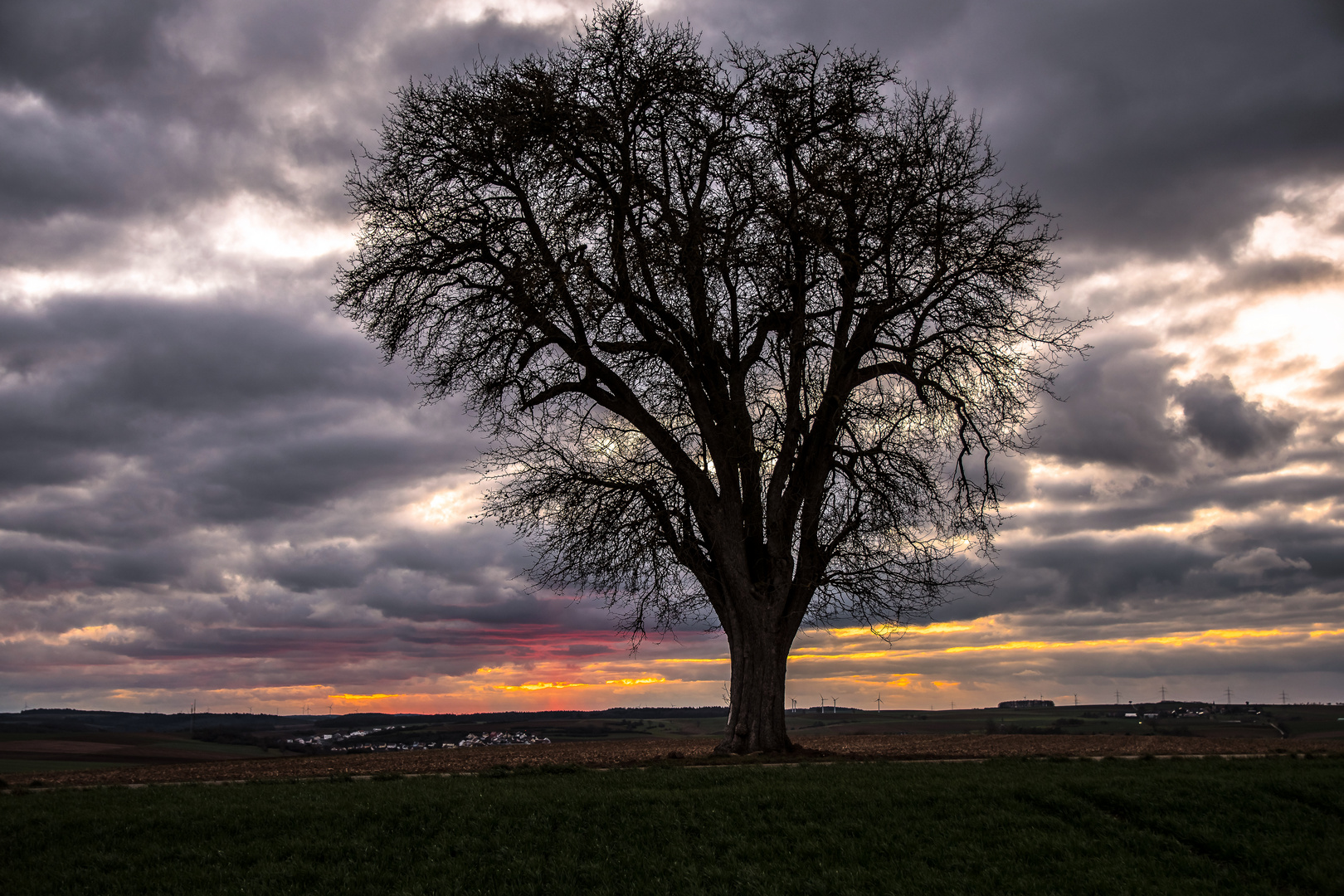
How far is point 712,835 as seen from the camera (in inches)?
382

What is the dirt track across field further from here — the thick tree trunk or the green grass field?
the green grass field

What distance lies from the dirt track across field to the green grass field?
2.64m

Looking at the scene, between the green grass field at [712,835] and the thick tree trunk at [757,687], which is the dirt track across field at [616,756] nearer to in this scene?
Answer: the thick tree trunk at [757,687]

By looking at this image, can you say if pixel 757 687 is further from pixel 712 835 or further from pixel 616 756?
pixel 712 835

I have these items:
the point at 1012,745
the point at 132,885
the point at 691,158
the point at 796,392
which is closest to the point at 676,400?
the point at 796,392

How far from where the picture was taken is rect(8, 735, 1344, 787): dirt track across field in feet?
49.3

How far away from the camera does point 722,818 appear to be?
10.2m

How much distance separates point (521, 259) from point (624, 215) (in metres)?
2.49

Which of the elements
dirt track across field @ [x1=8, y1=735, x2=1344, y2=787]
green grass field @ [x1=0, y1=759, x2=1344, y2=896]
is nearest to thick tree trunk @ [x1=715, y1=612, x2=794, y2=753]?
dirt track across field @ [x1=8, y1=735, x2=1344, y2=787]

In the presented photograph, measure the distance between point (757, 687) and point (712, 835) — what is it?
25.9ft

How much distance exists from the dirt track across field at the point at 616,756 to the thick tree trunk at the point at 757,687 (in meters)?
0.71

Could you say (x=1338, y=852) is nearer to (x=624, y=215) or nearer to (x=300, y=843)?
(x=300, y=843)

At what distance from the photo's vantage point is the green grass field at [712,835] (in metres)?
8.67

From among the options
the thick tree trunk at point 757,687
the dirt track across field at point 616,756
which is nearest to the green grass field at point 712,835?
the dirt track across field at point 616,756
